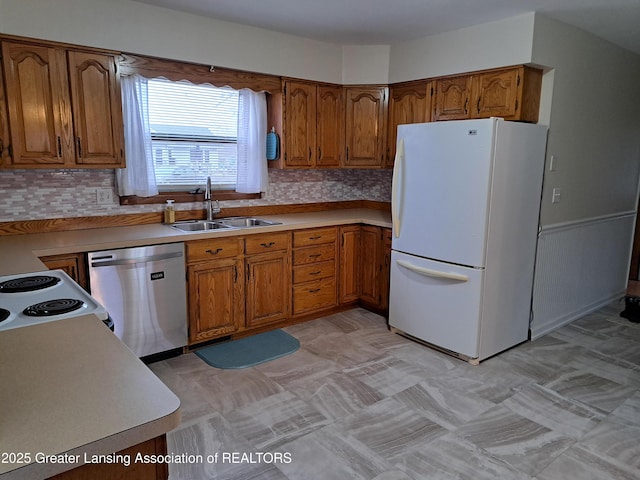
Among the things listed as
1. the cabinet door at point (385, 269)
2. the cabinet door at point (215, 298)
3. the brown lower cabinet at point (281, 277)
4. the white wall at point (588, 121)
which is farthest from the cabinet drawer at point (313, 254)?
the white wall at point (588, 121)

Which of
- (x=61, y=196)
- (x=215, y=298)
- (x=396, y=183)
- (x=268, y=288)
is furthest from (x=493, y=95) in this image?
(x=61, y=196)

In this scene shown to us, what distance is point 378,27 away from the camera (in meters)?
3.53

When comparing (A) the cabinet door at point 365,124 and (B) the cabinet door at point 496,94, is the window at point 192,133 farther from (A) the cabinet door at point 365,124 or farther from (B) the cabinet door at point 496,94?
(B) the cabinet door at point 496,94

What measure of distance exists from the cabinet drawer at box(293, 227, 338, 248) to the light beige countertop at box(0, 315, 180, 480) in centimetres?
243

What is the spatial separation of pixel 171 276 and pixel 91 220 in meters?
0.77

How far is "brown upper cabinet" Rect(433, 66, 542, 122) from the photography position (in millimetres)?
3186

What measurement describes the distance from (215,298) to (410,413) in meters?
1.58

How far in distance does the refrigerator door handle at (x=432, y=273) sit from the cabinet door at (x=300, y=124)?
4.25ft

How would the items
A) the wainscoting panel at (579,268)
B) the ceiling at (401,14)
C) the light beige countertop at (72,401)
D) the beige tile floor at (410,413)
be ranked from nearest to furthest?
the light beige countertop at (72,401), the beige tile floor at (410,413), the ceiling at (401,14), the wainscoting panel at (579,268)

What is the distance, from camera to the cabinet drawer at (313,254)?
→ 12.2ft

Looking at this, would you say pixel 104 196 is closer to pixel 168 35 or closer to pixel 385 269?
pixel 168 35

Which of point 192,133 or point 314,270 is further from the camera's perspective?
point 314,270

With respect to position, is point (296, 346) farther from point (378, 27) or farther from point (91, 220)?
point (378, 27)

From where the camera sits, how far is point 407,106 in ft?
13.1
